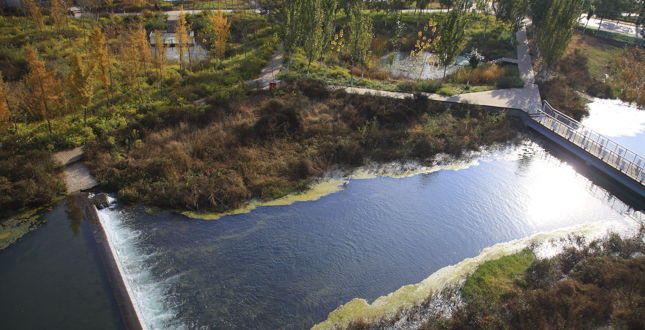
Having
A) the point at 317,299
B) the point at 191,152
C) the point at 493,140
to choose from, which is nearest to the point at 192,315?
the point at 317,299

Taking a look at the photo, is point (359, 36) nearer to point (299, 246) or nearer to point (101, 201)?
point (299, 246)

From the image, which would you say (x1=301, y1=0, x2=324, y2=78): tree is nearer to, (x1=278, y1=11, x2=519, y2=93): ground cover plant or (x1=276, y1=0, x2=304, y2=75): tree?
(x1=276, y1=0, x2=304, y2=75): tree

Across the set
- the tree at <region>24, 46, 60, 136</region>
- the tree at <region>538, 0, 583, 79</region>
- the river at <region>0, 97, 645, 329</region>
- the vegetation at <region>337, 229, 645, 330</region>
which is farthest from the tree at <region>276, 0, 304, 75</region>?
the vegetation at <region>337, 229, 645, 330</region>

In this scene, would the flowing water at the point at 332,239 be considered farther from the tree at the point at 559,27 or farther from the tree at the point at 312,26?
the tree at the point at 312,26

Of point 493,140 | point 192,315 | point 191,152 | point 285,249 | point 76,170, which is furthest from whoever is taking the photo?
point 493,140

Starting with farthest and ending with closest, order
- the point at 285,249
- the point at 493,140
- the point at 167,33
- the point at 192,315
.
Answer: the point at 167,33 → the point at 493,140 → the point at 285,249 → the point at 192,315

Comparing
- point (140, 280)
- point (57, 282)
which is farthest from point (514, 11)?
point (57, 282)

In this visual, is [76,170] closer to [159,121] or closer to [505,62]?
[159,121]
